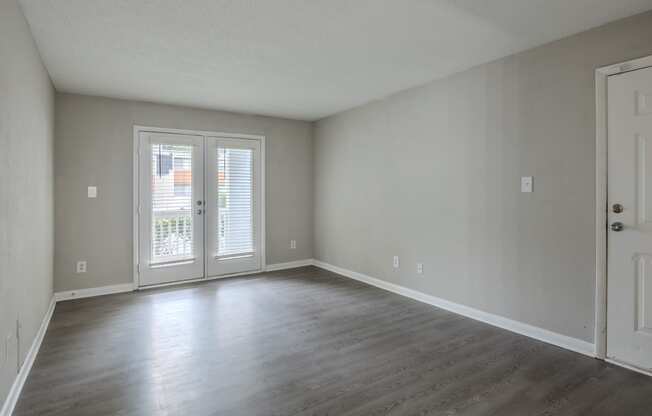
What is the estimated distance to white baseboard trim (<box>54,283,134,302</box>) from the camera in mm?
4164

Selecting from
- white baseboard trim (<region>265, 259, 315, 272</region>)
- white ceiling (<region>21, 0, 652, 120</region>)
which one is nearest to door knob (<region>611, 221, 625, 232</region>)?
white ceiling (<region>21, 0, 652, 120</region>)

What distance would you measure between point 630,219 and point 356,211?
311 cm

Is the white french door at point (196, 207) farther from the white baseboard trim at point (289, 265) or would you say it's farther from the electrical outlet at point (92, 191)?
the electrical outlet at point (92, 191)

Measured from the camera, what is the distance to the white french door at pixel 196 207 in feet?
15.4

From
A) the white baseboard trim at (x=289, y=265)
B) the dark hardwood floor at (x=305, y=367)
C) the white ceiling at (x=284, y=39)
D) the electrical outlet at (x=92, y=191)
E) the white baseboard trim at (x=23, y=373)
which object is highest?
the white ceiling at (x=284, y=39)

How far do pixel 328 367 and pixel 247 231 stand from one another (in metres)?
3.23

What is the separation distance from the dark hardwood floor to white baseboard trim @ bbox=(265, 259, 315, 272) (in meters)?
1.75

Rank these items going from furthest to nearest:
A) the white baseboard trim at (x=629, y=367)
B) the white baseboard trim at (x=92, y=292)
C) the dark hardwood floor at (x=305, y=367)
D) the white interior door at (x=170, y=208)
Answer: the white interior door at (x=170, y=208) → the white baseboard trim at (x=92, y=292) → the white baseboard trim at (x=629, y=367) → the dark hardwood floor at (x=305, y=367)

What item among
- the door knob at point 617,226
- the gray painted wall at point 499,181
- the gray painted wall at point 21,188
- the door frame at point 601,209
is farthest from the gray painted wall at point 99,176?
the door knob at point 617,226

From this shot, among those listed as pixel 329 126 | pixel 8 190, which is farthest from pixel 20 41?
pixel 329 126

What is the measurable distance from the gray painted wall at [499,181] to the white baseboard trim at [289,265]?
4.43ft

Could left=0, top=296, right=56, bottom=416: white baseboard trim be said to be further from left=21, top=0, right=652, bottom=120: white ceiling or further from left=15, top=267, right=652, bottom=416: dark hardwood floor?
left=21, top=0, right=652, bottom=120: white ceiling

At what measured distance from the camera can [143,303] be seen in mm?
4047

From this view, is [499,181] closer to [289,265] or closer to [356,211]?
[356,211]
